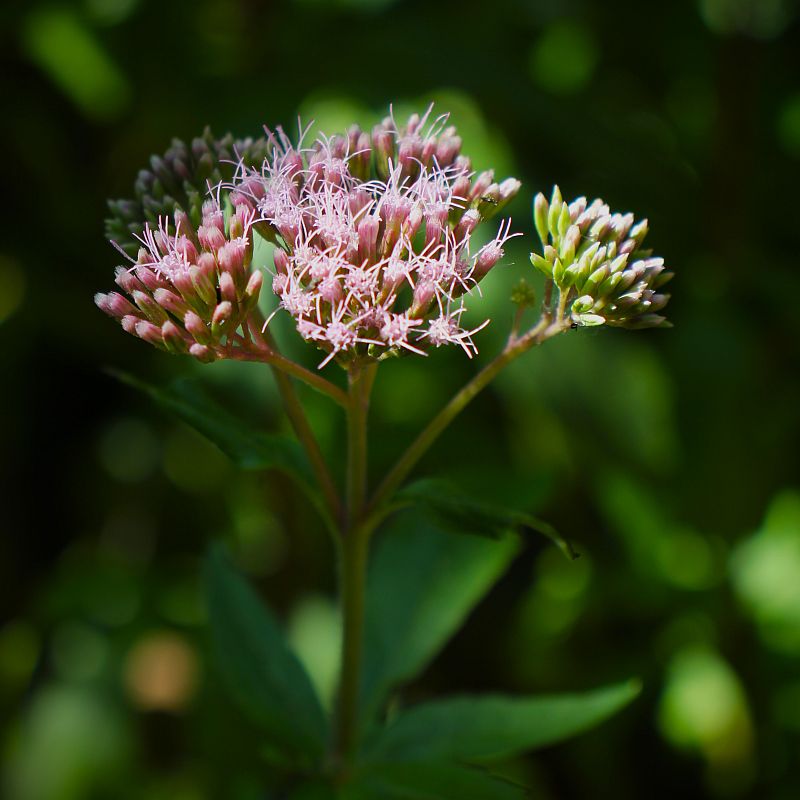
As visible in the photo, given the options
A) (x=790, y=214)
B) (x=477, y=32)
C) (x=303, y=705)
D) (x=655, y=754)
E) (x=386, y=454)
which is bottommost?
(x=655, y=754)

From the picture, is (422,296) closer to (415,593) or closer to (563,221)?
(563,221)

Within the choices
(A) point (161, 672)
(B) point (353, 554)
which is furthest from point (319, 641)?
(B) point (353, 554)

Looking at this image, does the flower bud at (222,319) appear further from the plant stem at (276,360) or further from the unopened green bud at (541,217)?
the unopened green bud at (541,217)

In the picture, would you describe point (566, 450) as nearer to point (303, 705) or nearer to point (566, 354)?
point (566, 354)

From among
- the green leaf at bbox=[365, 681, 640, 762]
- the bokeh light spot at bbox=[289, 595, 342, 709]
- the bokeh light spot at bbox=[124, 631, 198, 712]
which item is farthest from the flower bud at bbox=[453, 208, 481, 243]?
the bokeh light spot at bbox=[124, 631, 198, 712]

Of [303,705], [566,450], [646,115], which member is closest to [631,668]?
[566,450]

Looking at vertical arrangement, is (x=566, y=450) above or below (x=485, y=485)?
above

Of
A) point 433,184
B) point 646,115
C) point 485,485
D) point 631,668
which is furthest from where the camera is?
point 646,115
